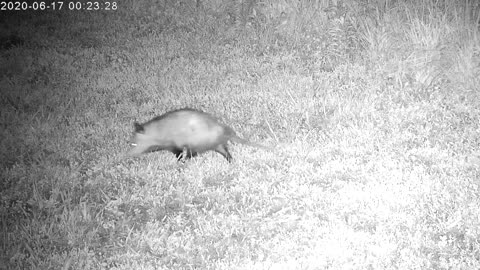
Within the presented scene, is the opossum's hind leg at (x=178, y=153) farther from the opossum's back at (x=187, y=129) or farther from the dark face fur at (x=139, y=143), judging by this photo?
the dark face fur at (x=139, y=143)

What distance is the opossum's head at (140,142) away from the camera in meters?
5.30

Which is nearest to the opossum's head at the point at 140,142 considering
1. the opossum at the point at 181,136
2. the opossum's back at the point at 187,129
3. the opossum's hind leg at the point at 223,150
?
the opossum at the point at 181,136

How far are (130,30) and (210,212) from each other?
638 cm

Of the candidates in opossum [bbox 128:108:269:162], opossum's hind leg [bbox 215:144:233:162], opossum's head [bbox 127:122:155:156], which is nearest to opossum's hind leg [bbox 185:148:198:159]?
opossum [bbox 128:108:269:162]

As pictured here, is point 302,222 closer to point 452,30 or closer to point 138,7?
point 452,30

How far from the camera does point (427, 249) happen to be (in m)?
3.81

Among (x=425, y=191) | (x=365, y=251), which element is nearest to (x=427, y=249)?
(x=365, y=251)

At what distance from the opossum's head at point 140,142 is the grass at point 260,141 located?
15 centimetres

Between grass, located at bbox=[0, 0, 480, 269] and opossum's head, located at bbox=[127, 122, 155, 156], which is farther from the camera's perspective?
opossum's head, located at bbox=[127, 122, 155, 156]

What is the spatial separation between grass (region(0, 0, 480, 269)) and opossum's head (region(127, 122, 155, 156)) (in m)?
0.15

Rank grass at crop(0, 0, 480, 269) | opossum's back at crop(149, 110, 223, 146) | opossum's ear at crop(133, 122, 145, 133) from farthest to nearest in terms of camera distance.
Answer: opossum's back at crop(149, 110, 223, 146)
opossum's ear at crop(133, 122, 145, 133)
grass at crop(0, 0, 480, 269)

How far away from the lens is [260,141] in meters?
5.75

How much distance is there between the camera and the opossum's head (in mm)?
5305

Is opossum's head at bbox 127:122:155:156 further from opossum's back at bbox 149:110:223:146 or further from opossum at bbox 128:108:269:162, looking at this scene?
opossum's back at bbox 149:110:223:146
